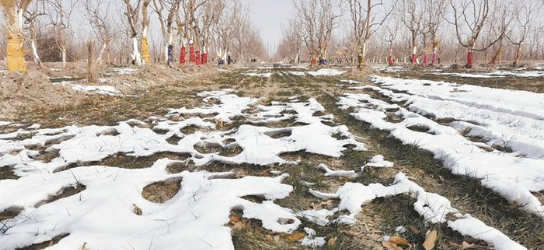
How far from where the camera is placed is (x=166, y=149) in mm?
3621

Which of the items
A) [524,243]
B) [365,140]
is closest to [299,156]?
[365,140]

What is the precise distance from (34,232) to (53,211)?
28cm

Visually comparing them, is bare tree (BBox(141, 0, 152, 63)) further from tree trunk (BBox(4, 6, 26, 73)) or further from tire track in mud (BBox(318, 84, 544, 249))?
tire track in mud (BBox(318, 84, 544, 249))

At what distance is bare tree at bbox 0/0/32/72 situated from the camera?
7672 mm

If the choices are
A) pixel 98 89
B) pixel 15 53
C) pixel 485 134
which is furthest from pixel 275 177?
pixel 15 53

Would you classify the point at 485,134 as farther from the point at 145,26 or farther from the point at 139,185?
the point at 145,26

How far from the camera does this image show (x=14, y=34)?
25.9 ft

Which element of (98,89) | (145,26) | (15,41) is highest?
(145,26)

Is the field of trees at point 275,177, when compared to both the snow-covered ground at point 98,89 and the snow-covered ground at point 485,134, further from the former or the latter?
the snow-covered ground at point 98,89

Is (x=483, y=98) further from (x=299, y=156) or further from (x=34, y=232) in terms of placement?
(x=34, y=232)

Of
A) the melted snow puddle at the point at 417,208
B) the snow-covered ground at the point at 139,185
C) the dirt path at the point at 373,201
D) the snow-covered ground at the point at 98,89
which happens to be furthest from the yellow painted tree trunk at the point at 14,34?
the melted snow puddle at the point at 417,208

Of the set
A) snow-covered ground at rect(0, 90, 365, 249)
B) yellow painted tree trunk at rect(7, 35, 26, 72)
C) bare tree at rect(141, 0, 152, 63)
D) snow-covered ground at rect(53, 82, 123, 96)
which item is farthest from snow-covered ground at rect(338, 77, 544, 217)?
bare tree at rect(141, 0, 152, 63)

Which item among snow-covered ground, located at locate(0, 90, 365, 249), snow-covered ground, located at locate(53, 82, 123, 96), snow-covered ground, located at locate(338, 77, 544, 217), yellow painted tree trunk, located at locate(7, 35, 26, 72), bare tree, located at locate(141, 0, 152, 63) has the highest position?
bare tree, located at locate(141, 0, 152, 63)

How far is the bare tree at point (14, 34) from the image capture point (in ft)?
25.2
